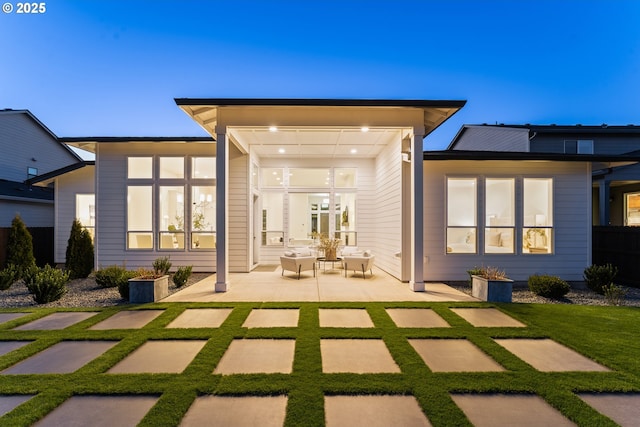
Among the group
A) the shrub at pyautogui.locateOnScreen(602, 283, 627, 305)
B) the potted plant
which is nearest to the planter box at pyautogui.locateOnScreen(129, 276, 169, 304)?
the potted plant

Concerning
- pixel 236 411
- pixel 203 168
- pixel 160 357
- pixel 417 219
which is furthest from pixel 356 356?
pixel 203 168

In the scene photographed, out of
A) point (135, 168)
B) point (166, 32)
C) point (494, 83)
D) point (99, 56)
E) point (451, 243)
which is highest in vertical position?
point (494, 83)

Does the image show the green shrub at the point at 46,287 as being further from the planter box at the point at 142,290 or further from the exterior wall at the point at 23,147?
the exterior wall at the point at 23,147

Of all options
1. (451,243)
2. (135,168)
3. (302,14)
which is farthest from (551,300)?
(302,14)

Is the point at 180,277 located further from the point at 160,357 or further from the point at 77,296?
the point at 160,357

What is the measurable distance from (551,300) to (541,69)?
62.1m

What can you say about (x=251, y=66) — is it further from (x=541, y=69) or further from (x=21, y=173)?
(x=541, y=69)

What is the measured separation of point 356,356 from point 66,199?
11.8 m

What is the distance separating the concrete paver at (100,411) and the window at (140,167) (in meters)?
7.62

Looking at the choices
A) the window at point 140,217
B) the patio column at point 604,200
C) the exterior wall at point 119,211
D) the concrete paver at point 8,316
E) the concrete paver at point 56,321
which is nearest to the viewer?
the concrete paver at point 56,321

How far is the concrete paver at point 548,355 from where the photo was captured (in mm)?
3055

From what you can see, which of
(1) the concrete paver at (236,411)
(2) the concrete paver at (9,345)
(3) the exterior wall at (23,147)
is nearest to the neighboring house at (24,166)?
(3) the exterior wall at (23,147)

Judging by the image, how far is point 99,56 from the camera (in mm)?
14070

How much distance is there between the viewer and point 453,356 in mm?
3281
